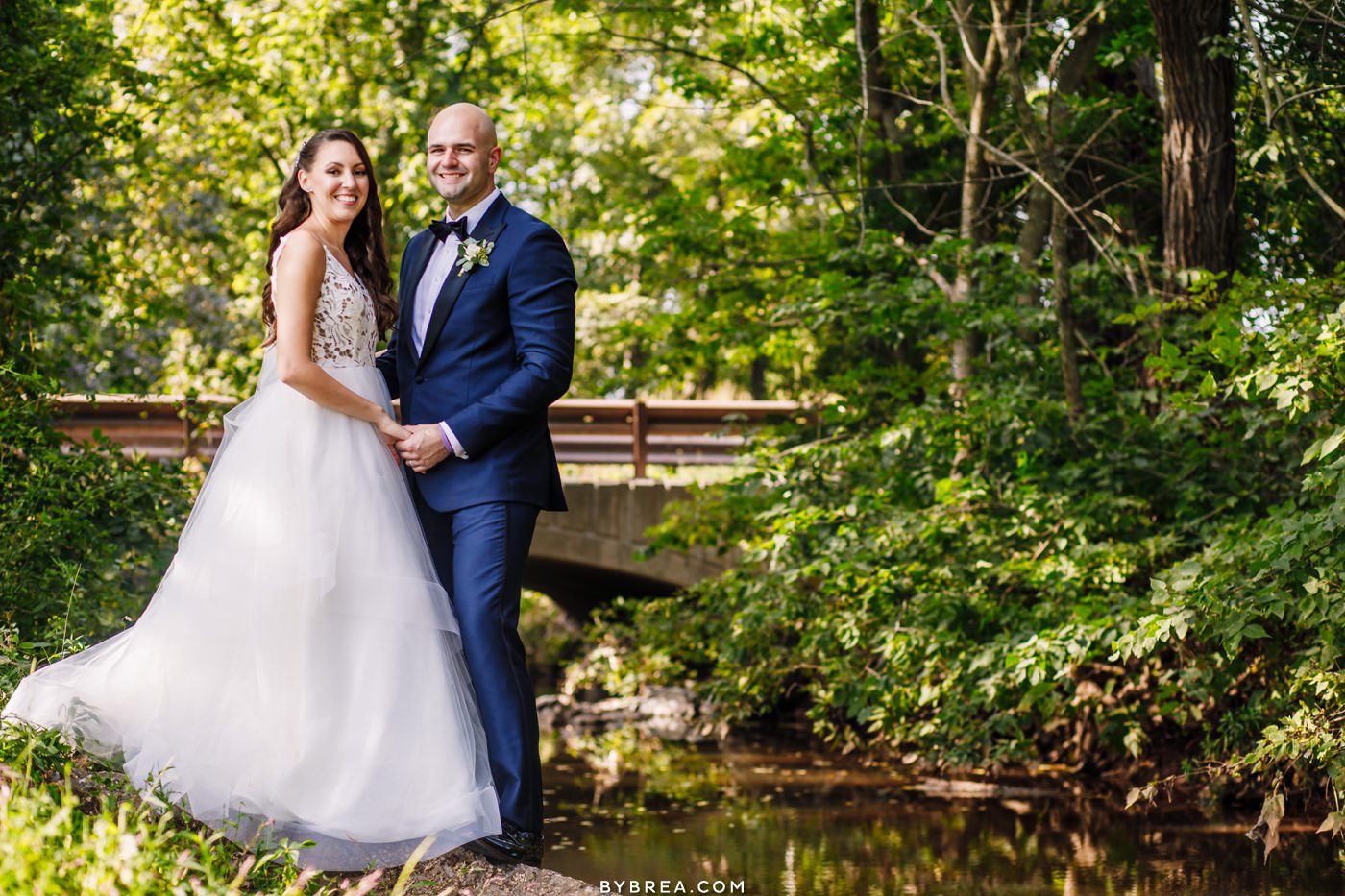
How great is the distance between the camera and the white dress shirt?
13.9 ft

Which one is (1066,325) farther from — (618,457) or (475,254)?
(618,457)

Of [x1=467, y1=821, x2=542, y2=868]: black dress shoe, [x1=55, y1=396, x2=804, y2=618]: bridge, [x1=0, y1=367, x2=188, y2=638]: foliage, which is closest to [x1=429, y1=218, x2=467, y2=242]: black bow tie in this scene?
[x1=467, y1=821, x2=542, y2=868]: black dress shoe

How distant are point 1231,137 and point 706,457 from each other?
717 centimetres

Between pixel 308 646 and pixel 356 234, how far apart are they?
54.1 inches

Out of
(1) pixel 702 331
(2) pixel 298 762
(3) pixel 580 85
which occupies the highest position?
(3) pixel 580 85

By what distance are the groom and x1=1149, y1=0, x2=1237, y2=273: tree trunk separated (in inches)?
204

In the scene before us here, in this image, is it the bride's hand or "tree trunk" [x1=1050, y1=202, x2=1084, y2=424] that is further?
"tree trunk" [x1=1050, y1=202, x2=1084, y2=424]

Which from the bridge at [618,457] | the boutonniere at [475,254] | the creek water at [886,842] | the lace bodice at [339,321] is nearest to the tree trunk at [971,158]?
the creek water at [886,842]

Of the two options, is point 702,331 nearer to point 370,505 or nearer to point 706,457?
point 706,457

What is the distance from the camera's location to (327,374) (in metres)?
4.03

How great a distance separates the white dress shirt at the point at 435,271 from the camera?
4.23 meters

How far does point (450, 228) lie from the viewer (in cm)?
425

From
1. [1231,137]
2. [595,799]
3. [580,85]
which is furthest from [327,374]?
[580,85]

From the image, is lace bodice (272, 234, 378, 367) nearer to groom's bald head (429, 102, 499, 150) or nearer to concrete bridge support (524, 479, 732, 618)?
groom's bald head (429, 102, 499, 150)
